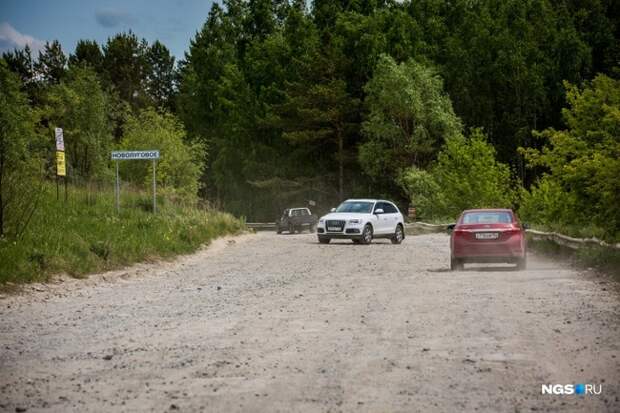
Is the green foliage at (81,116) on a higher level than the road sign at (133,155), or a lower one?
higher

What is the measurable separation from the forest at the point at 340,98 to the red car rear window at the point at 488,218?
85.0 feet

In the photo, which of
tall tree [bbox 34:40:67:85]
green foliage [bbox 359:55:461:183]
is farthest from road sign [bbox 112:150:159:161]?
tall tree [bbox 34:40:67:85]

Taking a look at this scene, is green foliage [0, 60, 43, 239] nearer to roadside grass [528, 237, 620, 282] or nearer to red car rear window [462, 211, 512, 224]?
red car rear window [462, 211, 512, 224]

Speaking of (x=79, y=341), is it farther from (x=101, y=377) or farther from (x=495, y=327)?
(x=495, y=327)

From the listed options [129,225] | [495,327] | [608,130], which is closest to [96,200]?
[129,225]

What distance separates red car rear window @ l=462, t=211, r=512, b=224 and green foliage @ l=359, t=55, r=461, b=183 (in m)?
48.2

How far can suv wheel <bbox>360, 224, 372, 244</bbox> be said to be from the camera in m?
35.1

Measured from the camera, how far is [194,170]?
6838 centimetres

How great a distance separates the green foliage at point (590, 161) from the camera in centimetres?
1986

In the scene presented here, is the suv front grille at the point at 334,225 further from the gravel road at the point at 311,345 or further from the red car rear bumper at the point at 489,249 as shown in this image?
the gravel road at the point at 311,345

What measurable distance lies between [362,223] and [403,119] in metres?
40.0

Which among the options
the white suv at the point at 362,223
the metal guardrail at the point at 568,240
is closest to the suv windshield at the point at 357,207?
the white suv at the point at 362,223

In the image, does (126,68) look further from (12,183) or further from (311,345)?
(311,345)

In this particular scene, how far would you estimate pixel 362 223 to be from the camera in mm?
35062
